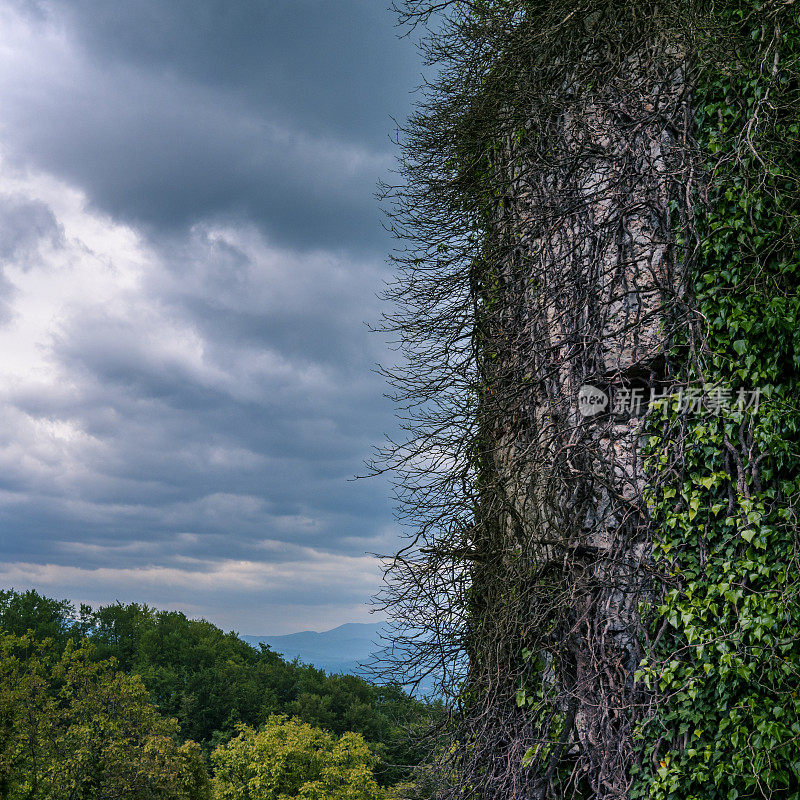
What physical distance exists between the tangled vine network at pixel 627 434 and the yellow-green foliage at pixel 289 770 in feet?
38.6

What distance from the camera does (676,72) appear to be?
198 inches

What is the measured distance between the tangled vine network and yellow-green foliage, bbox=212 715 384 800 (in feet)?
38.6

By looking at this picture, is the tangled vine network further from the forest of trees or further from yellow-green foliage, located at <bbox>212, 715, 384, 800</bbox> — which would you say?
yellow-green foliage, located at <bbox>212, 715, 384, 800</bbox>

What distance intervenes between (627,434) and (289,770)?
1516cm

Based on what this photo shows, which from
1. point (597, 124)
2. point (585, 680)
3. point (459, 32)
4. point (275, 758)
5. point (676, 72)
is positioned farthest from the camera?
point (275, 758)

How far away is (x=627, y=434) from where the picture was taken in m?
4.74

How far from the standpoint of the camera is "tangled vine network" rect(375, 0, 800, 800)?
4.00 metres

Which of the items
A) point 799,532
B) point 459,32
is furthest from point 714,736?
point 459,32

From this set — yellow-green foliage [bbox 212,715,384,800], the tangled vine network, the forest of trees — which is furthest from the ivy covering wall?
yellow-green foliage [bbox 212,715,384,800]

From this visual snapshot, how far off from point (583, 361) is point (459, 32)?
4.20 metres

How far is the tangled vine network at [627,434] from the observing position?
400 centimetres

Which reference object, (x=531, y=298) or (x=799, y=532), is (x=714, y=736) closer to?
(x=799, y=532)

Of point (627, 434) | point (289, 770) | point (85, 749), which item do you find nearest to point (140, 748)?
point (85, 749)

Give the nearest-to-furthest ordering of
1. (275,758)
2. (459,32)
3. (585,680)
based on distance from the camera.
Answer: (585,680)
(459,32)
(275,758)
